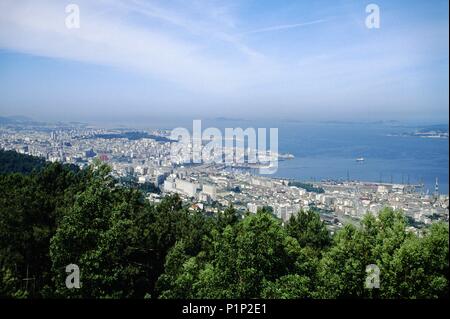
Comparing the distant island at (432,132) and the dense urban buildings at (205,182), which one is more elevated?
the distant island at (432,132)

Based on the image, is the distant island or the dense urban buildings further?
the distant island

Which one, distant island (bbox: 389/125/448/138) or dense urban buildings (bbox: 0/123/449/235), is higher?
distant island (bbox: 389/125/448/138)

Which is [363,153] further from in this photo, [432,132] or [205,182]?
[205,182]

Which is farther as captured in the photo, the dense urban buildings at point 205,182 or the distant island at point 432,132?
the distant island at point 432,132

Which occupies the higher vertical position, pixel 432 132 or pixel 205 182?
pixel 432 132

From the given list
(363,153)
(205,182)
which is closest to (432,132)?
(363,153)

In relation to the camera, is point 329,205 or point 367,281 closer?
point 367,281

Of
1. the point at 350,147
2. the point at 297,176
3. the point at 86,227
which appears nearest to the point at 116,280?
the point at 86,227

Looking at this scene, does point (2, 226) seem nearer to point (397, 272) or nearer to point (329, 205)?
point (397, 272)

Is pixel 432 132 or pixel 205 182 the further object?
pixel 205 182
